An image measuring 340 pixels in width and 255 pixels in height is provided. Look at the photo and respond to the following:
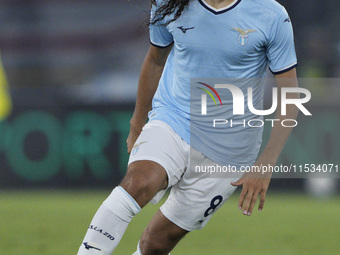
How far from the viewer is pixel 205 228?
7.30 metres

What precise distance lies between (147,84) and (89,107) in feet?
13.7

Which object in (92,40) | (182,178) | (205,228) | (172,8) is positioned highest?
(172,8)

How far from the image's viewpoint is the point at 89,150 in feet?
28.0

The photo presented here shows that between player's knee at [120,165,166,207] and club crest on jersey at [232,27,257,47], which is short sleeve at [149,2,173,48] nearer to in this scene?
club crest on jersey at [232,27,257,47]

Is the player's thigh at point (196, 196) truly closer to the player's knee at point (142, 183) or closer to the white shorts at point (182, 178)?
the white shorts at point (182, 178)

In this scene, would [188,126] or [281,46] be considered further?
[188,126]

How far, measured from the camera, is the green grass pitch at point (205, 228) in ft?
20.6

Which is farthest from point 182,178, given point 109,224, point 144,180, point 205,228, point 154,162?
point 205,228

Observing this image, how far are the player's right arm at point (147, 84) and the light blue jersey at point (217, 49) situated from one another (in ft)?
0.46

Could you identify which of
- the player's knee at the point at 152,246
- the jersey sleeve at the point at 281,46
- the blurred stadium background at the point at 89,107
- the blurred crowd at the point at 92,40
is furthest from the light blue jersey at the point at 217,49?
the blurred crowd at the point at 92,40

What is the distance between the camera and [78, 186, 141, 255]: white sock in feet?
11.9

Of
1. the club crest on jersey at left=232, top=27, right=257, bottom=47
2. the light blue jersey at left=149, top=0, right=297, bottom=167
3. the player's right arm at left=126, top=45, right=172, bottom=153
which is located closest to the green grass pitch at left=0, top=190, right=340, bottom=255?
the player's right arm at left=126, top=45, right=172, bottom=153

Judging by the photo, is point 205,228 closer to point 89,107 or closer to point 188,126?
point 89,107

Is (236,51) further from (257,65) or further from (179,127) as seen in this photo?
(179,127)
